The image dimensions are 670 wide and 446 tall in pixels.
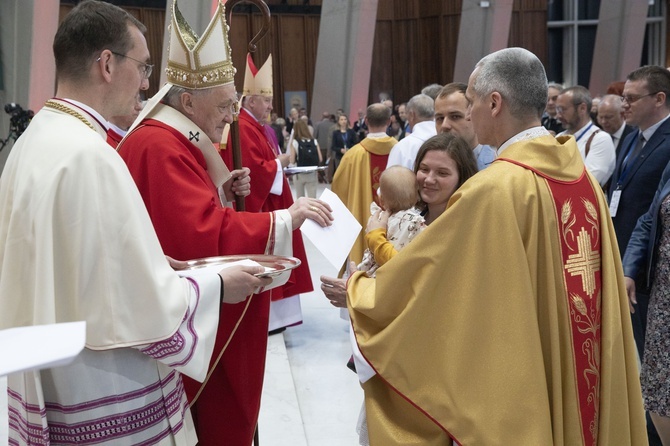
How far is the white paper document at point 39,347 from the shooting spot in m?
0.92

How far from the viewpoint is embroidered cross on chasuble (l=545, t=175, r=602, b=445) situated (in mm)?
1975

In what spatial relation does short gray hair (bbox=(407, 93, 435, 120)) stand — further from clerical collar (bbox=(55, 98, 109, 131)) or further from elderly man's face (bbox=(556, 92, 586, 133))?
clerical collar (bbox=(55, 98, 109, 131))

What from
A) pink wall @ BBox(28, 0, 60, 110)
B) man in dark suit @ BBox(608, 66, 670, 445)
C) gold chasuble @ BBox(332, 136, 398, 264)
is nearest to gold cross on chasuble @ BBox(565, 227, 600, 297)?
man in dark suit @ BBox(608, 66, 670, 445)

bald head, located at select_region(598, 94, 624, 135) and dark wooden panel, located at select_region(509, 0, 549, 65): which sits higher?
dark wooden panel, located at select_region(509, 0, 549, 65)

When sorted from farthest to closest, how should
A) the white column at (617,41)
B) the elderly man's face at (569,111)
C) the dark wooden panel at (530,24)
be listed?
the dark wooden panel at (530,24) < the white column at (617,41) < the elderly man's face at (569,111)

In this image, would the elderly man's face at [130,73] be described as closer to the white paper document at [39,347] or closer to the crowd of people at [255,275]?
the crowd of people at [255,275]

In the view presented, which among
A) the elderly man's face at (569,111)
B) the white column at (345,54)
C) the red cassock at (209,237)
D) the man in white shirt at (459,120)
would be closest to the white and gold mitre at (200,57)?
the red cassock at (209,237)

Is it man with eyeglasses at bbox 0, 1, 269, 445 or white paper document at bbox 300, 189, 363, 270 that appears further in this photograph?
white paper document at bbox 300, 189, 363, 270

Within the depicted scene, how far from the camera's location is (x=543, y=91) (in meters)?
2.04

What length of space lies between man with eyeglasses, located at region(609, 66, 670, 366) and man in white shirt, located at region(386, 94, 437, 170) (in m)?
1.34

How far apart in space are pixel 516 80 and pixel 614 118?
3.92 m

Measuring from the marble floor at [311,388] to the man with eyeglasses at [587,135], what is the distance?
7.24ft

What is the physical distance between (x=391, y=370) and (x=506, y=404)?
33 centimetres

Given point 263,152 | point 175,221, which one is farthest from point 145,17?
point 175,221
